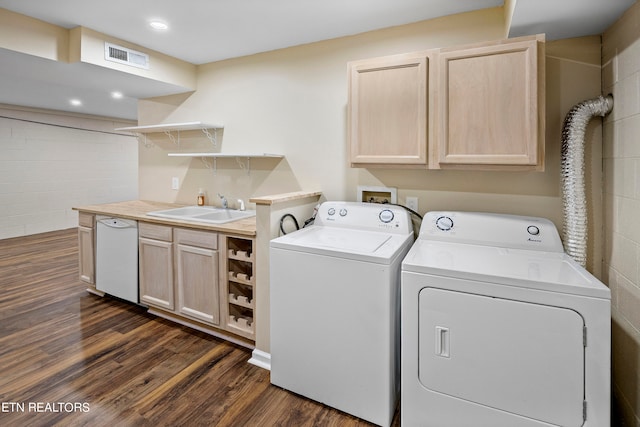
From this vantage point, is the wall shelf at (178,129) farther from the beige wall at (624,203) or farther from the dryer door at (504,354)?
the beige wall at (624,203)

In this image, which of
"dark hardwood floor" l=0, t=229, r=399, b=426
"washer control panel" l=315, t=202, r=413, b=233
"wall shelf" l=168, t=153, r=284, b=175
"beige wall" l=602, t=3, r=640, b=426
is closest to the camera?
"beige wall" l=602, t=3, r=640, b=426

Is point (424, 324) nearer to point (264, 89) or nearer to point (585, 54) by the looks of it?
point (585, 54)

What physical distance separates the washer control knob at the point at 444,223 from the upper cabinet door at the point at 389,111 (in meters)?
0.35

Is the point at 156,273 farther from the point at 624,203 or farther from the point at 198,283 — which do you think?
the point at 624,203

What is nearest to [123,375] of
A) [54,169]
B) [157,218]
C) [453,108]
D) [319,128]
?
[157,218]

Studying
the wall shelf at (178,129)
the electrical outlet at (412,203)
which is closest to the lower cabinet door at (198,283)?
the wall shelf at (178,129)

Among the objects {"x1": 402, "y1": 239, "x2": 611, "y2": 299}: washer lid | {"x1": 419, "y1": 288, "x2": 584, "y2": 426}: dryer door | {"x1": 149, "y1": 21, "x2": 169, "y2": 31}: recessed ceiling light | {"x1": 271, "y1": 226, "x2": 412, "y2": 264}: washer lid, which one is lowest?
{"x1": 419, "y1": 288, "x2": 584, "y2": 426}: dryer door

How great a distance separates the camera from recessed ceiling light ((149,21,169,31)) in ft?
7.95

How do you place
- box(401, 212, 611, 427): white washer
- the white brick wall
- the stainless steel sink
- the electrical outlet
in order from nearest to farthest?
box(401, 212, 611, 427): white washer → the electrical outlet → the stainless steel sink → the white brick wall

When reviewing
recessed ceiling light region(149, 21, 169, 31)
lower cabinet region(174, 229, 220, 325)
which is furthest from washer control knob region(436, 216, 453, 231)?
recessed ceiling light region(149, 21, 169, 31)

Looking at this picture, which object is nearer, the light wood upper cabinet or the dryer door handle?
the dryer door handle

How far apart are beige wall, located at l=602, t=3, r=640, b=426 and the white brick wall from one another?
737 cm

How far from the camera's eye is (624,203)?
1.62 m

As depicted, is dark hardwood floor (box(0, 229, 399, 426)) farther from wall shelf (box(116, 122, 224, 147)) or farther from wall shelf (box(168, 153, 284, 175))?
wall shelf (box(116, 122, 224, 147))
